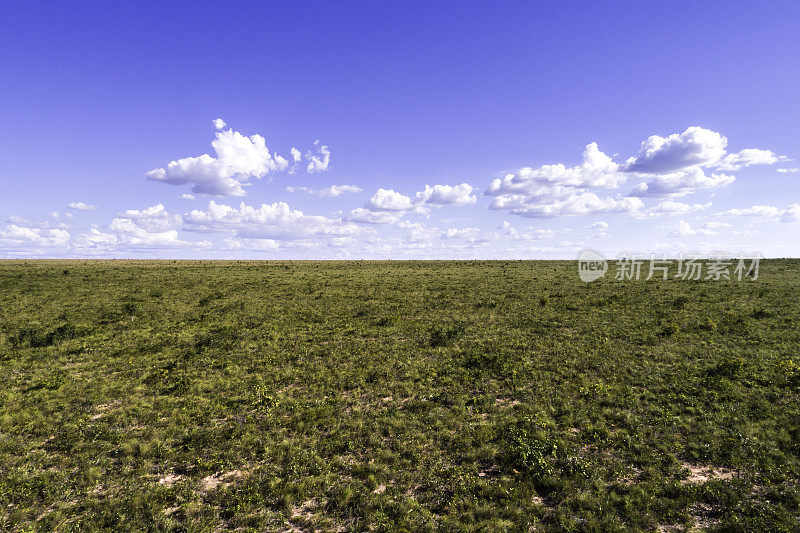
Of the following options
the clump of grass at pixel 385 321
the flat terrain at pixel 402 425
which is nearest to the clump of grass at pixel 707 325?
the flat terrain at pixel 402 425

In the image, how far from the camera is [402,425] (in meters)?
13.5

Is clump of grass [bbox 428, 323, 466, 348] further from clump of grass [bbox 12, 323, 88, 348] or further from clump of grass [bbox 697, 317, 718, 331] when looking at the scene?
clump of grass [bbox 12, 323, 88, 348]

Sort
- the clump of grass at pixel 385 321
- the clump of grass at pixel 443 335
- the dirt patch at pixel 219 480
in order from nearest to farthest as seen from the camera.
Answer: the dirt patch at pixel 219 480 → the clump of grass at pixel 443 335 → the clump of grass at pixel 385 321

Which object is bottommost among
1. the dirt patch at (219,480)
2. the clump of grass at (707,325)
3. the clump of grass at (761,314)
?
the dirt patch at (219,480)

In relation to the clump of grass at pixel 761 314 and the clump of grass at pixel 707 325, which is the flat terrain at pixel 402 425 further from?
the clump of grass at pixel 761 314

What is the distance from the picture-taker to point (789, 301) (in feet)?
122

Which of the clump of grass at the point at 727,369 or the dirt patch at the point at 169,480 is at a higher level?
the clump of grass at the point at 727,369

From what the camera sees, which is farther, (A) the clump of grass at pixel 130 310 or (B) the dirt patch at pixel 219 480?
(A) the clump of grass at pixel 130 310

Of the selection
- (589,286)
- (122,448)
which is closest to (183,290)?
(122,448)

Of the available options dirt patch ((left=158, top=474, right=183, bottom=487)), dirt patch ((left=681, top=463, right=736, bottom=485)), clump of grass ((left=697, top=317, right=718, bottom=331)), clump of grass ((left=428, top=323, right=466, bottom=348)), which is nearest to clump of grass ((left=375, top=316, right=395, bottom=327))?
clump of grass ((left=428, top=323, right=466, bottom=348))

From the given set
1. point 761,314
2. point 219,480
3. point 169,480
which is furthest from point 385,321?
point 761,314

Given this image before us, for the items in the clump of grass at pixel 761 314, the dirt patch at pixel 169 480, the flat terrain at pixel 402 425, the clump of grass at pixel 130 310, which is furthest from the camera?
the clump of grass at pixel 130 310

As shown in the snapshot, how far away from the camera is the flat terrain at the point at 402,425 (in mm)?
9219

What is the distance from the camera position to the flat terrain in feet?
30.2
